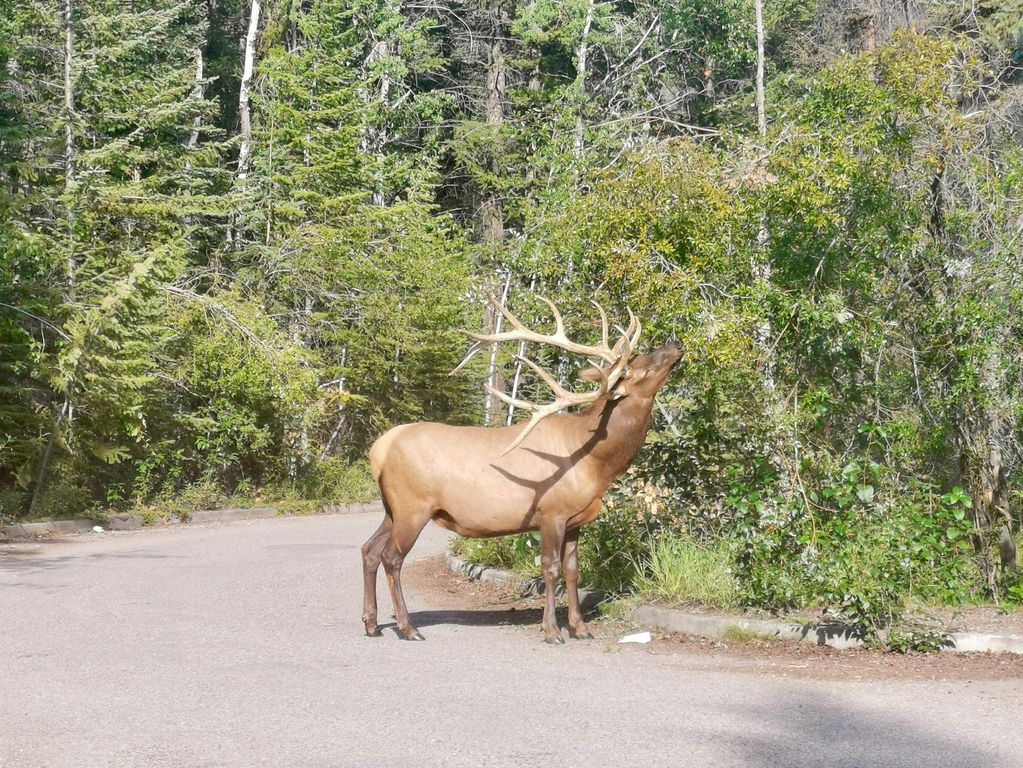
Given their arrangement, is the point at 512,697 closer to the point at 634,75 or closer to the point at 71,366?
the point at 71,366

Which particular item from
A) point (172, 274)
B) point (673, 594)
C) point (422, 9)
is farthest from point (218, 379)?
point (422, 9)

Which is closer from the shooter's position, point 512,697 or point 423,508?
point 512,697

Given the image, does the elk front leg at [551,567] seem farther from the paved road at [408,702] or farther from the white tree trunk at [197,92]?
the white tree trunk at [197,92]

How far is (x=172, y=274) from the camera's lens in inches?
915

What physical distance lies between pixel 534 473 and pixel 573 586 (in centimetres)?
107

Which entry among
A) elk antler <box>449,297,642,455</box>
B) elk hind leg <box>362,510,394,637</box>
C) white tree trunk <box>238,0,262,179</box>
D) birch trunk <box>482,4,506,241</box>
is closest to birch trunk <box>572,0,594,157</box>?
birch trunk <box>482,4,506,241</box>

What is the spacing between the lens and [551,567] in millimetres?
10672

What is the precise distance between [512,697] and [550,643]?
2.16m

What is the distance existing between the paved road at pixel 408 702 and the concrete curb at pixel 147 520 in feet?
24.0

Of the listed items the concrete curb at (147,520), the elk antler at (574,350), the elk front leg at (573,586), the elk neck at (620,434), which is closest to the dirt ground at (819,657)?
the elk front leg at (573,586)

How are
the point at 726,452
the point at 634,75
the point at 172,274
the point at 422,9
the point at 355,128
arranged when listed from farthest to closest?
1. the point at 422,9
2. the point at 634,75
3. the point at 355,128
4. the point at 172,274
5. the point at 726,452

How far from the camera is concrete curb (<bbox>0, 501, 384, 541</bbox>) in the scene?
19.6 meters

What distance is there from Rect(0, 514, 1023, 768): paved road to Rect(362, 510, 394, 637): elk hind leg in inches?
7.9

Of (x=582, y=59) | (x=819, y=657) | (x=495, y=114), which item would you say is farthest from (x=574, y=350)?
(x=495, y=114)
